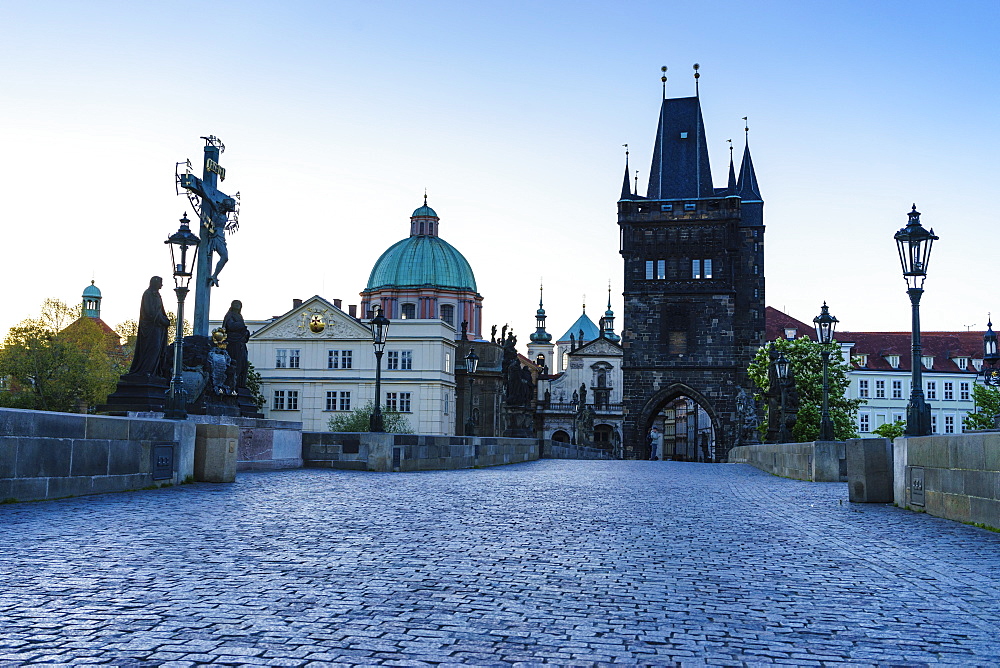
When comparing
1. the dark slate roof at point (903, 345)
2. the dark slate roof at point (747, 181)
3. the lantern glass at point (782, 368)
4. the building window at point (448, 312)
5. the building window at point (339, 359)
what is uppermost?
the dark slate roof at point (747, 181)

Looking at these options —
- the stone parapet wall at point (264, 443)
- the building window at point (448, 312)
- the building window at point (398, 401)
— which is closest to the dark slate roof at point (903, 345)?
the building window at point (448, 312)

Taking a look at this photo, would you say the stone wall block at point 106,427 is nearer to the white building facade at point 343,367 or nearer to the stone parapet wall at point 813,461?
the stone parapet wall at point 813,461

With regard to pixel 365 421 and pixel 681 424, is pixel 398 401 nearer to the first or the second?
pixel 365 421

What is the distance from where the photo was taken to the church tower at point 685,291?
223 feet

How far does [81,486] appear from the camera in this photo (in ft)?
34.7

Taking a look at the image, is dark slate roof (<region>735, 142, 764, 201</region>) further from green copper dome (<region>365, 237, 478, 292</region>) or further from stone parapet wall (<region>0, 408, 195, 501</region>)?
stone parapet wall (<region>0, 408, 195, 501</region>)

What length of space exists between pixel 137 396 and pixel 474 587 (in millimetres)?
14135

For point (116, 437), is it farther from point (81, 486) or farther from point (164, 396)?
point (164, 396)

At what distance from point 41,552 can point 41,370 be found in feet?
180

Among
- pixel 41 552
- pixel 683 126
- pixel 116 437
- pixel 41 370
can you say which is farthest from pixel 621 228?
pixel 41 552

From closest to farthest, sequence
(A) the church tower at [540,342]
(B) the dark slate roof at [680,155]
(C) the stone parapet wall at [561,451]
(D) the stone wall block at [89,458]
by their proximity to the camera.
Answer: (D) the stone wall block at [89,458] < (C) the stone parapet wall at [561,451] < (B) the dark slate roof at [680,155] < (A) the church tower at [540,342]

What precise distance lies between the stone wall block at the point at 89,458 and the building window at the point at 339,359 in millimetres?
62647

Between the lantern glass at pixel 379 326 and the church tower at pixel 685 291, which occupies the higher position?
the church tower at pixel 685 291

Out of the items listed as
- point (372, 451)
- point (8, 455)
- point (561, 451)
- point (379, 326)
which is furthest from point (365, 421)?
point (8, 455)
